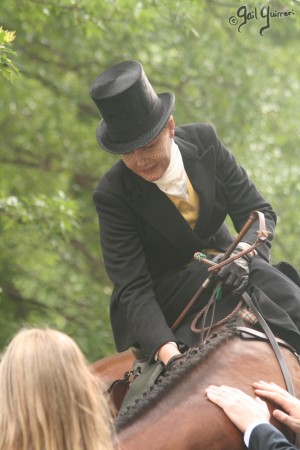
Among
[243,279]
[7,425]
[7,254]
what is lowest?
[7,254]

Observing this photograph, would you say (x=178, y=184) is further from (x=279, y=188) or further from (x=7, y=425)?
(x=279, y=188)

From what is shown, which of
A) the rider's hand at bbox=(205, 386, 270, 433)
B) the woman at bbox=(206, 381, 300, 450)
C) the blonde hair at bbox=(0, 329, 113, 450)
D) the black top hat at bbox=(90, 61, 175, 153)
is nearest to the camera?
the blonde hair at bbox=(0, 329, 113, 450)

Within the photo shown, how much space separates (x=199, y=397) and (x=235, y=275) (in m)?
0.63

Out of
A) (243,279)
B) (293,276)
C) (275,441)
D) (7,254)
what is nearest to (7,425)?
(275,441)

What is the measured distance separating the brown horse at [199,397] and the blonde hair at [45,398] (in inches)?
32.2

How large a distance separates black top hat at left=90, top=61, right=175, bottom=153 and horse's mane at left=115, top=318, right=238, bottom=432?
2.90 feet

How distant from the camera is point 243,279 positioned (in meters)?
4.01

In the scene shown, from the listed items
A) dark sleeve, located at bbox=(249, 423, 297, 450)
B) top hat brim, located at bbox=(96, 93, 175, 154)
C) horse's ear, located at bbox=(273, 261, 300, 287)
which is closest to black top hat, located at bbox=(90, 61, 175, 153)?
top hat brim, located at bbox=(96, 93, 175, 154)

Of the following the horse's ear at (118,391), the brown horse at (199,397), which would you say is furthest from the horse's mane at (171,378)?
the horse's ear at (118,391)

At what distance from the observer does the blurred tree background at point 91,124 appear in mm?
9383

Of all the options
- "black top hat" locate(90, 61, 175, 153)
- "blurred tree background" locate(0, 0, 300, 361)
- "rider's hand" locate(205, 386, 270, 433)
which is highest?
"black top hat" locate(90, 61, 175, 153)

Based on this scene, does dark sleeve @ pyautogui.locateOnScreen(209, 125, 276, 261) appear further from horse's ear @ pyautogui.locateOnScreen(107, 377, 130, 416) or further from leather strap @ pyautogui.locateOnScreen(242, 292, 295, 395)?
horse's ear @ pyautogui.locateOnScreen(107, 377, 130, 416)

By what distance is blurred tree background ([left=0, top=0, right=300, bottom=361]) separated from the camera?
369 inches

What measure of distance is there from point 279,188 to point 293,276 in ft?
16.8
